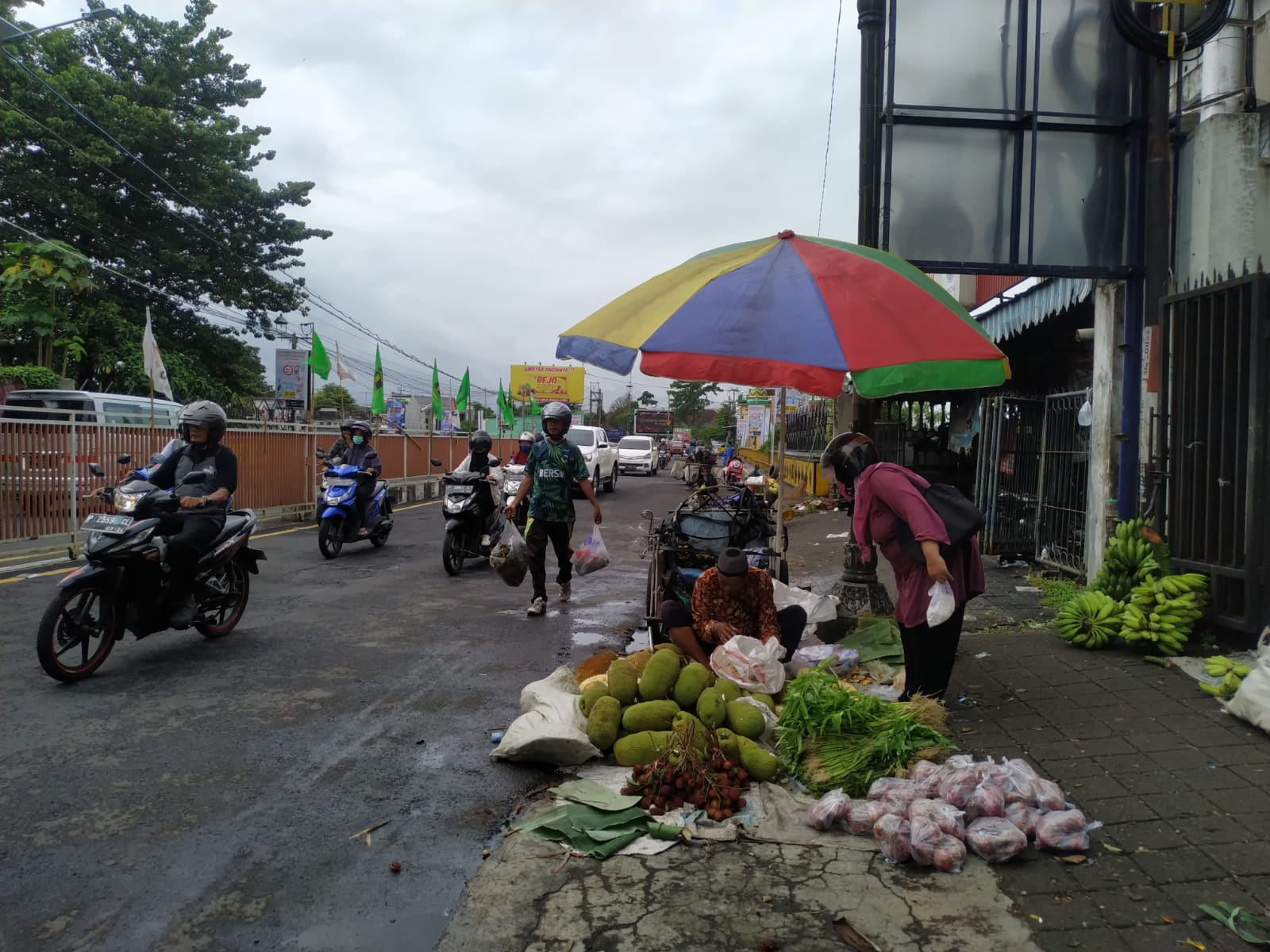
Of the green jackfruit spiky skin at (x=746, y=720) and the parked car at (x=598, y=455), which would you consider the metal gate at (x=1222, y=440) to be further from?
the parked car at (x=598, y=455)

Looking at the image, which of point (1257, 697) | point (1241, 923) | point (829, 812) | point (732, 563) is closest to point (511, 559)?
point (732, 563)

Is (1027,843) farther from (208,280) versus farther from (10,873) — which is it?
(208,280)

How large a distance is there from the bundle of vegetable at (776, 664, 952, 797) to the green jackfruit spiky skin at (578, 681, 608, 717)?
0.89 metres

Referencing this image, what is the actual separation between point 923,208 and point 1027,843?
5.33 m

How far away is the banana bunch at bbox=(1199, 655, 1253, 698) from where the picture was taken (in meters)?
4.52

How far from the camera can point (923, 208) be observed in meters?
7.06

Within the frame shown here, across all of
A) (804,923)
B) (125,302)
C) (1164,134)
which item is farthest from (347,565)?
A: (125,302)

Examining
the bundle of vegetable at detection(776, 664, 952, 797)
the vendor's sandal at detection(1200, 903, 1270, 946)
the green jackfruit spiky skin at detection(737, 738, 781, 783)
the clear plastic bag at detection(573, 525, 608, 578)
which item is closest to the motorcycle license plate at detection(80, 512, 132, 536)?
the clear plastic bag at detection(573, 525, 608, 578)

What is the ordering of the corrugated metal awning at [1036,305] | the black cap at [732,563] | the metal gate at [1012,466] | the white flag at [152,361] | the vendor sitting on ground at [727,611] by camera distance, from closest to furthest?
the black cap at [732,563], the vendor sitting on ground at [727,611], the corrugated metal awning at [1036,305], the metal gate at [1012,466], the white flag at [152,361]

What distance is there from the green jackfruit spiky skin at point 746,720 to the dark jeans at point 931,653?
0.98 meters

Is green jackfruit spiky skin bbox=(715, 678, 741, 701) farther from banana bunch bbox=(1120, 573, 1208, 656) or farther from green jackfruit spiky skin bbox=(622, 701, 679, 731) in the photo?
banana bunch bbox=(1120, 573, 1208, 656)

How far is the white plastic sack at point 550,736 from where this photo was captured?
399 cm

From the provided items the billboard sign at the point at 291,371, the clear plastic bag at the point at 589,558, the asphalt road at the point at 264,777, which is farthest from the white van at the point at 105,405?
the billboard sign at the point at 291,371

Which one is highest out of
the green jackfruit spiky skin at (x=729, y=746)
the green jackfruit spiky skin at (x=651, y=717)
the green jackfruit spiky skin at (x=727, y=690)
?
the green jackfruit spiky skin at (x=727, y=690)
